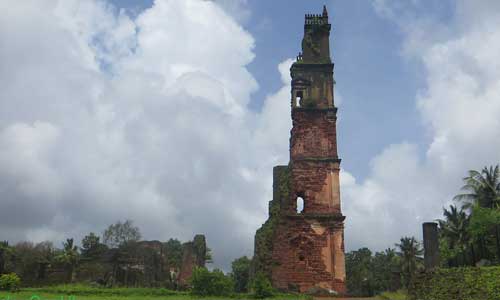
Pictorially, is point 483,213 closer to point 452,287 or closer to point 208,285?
point 452,287

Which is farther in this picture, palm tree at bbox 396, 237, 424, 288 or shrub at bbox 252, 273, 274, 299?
palm tree at bbox 396, 237, 424, 288

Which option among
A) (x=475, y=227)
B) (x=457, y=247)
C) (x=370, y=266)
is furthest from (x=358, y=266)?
(x=475, y=227)

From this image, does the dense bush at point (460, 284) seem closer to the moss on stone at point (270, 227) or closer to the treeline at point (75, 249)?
the moss on stone at point (270, 227)

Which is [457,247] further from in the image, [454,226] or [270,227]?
[270,227]

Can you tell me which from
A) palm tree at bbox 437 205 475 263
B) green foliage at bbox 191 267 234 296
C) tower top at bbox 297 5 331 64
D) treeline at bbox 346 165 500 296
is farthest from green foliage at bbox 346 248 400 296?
green foliage at bbox 191 267 234 296

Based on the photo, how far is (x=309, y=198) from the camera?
20.9 m

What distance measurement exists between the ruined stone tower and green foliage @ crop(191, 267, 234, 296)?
310cm

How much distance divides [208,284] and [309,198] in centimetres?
663

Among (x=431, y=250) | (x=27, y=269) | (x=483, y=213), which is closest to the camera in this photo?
(x=431, y=250)

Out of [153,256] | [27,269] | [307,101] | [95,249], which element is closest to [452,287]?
[307,101]

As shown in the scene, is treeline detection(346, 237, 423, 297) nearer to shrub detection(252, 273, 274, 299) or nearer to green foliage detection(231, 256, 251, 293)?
green foliage detection(231, 256, 251, 293)

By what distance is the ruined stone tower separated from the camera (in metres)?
19.8

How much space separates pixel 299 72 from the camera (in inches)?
893

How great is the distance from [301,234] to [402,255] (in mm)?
24426
